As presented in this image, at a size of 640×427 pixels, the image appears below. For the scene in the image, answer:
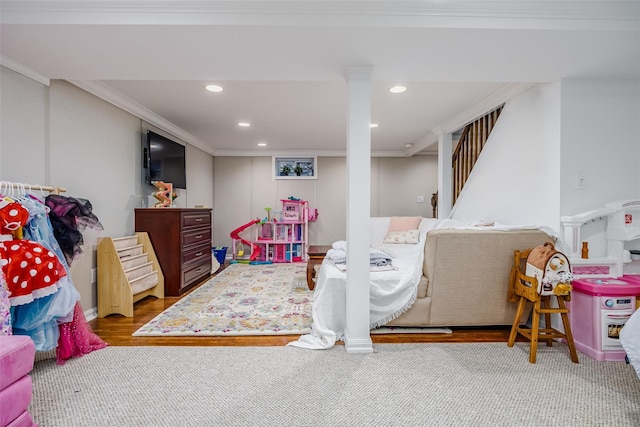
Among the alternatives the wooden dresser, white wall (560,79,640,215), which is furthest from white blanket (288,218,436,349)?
the wooden dresser

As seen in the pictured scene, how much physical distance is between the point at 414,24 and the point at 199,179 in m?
4.78

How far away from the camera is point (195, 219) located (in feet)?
13.5

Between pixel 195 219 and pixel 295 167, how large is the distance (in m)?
2.75

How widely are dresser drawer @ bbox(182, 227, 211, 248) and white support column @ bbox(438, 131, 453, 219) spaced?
358 cm

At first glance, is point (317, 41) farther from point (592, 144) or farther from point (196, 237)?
point (196, 237)

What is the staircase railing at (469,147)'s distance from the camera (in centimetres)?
360

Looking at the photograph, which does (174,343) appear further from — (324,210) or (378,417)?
(324,210)

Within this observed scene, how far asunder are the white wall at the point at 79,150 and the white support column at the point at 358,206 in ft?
6.76

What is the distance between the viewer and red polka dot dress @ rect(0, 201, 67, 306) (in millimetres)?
1644

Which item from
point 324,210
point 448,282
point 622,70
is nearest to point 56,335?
point 448,282

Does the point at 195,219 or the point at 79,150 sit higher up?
the point at 79,150

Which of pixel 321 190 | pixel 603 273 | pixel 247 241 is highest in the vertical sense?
pixel 321 190

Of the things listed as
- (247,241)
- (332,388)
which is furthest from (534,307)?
(247,241)

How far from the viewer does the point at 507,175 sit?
3.14 metres
